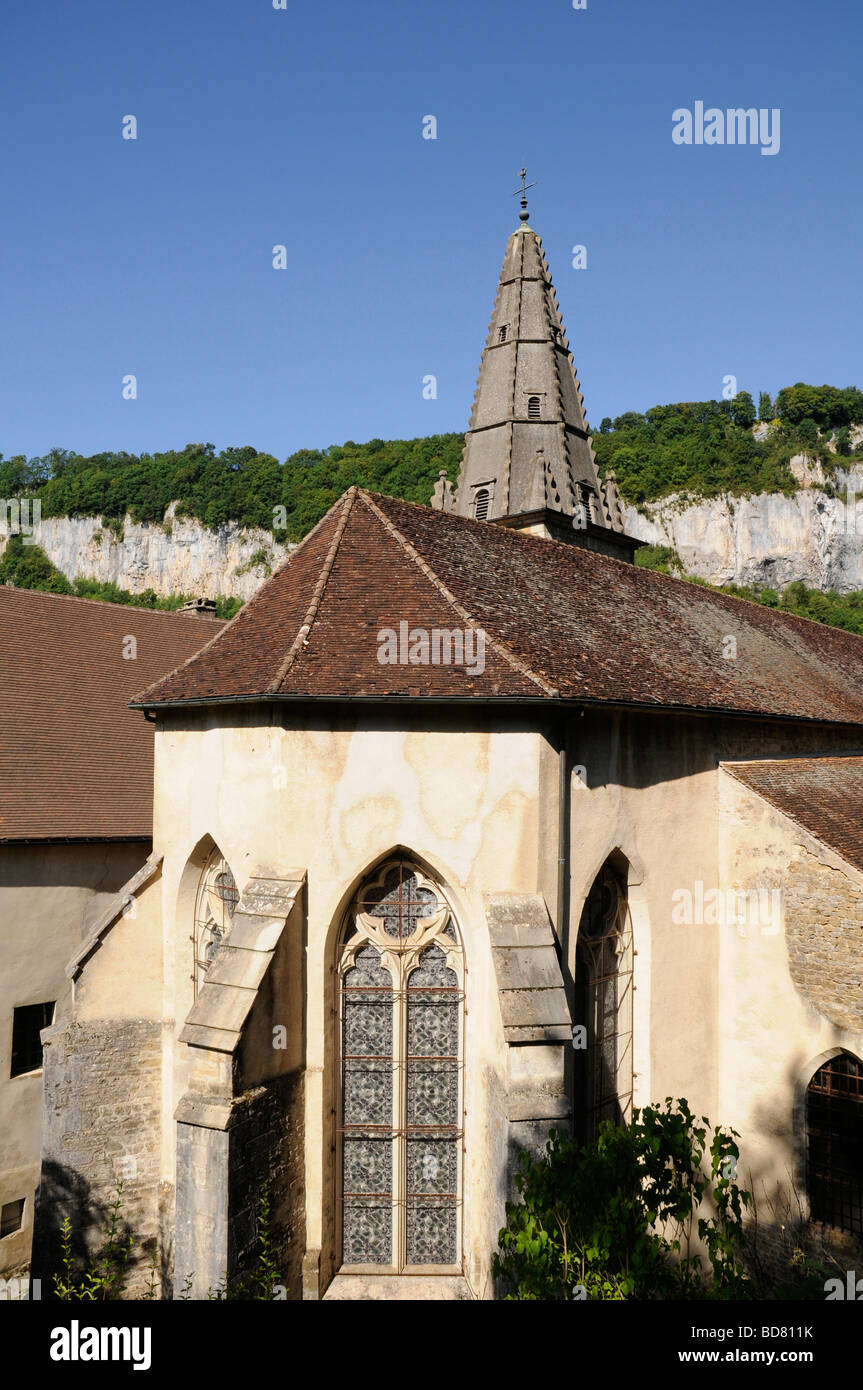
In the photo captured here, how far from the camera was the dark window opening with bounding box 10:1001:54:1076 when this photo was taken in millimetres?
14688

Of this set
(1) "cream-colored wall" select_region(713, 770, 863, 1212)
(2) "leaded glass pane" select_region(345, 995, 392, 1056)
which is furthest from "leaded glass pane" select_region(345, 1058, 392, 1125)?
(1) "cream-colored wall" select_region(713, 770, 863, 1212)

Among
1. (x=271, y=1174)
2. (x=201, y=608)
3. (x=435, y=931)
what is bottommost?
(x=271, y=1174)

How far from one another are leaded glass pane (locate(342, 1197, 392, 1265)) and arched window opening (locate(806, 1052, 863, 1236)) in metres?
6.02

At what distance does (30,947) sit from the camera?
582 inches

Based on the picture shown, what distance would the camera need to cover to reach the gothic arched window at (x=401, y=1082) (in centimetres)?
1015

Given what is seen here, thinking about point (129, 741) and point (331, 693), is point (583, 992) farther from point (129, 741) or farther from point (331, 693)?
point (129, 741)

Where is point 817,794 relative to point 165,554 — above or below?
below

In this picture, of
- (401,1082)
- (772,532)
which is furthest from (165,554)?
(401,1082)

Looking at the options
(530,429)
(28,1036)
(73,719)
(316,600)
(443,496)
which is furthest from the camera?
(443,496)

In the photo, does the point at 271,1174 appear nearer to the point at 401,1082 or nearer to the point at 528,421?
the point at 401,1082

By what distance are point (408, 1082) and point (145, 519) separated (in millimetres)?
89160

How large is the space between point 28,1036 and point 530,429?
51.4 feet

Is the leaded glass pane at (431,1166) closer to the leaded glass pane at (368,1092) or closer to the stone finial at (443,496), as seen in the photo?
the leaded glass pane at (368,1092)
